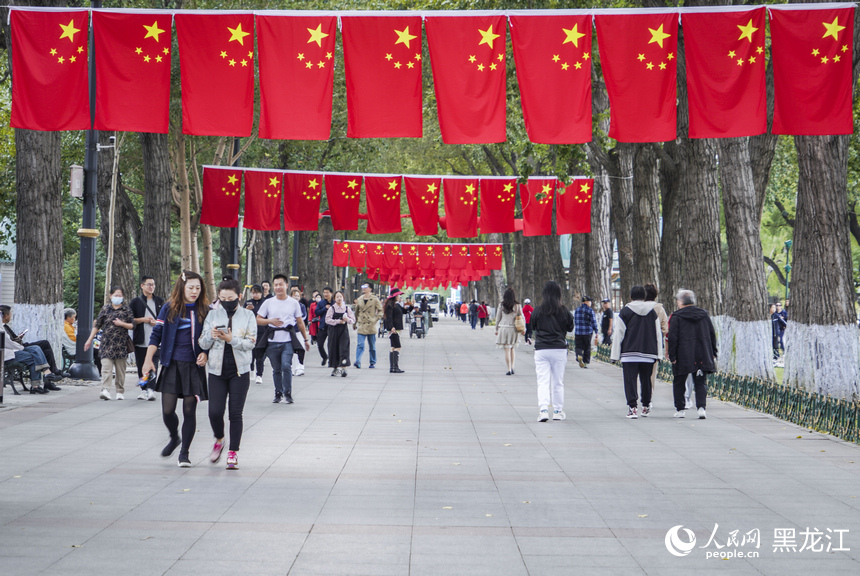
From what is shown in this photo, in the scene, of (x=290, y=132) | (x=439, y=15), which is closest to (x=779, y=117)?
(x=439, y=15)

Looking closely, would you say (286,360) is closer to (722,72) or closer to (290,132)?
(290,132)

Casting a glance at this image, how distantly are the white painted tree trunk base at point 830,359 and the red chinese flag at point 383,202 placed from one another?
15.1m

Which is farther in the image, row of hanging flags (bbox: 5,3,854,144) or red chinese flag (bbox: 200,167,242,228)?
red chinese flag (bbox: 200,167,242,228)

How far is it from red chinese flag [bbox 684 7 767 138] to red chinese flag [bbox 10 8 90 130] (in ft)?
25.9

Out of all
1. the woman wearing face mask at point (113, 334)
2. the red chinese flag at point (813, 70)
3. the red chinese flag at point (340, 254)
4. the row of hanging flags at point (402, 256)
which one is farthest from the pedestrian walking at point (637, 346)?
the red chinese flag at point (340, 254)

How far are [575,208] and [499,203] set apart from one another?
2217 millimetres

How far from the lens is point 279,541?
19.3 ft

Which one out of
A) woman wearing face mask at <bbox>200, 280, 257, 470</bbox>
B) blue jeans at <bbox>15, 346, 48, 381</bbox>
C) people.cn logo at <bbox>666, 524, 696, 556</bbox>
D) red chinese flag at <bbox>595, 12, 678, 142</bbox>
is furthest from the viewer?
blue jeans at <bbox>15, 346, 48, 381</bbox>

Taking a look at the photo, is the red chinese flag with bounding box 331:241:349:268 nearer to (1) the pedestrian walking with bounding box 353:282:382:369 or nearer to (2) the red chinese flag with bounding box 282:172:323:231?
(2) the red chinese flag with bounding box 282:172:323:231

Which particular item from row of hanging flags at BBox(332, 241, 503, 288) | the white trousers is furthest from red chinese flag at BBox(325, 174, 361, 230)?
row of hanging flags at BBox(332, 241, 503, 288)

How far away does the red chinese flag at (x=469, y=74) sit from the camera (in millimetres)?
12031

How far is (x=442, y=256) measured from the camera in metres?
51.8

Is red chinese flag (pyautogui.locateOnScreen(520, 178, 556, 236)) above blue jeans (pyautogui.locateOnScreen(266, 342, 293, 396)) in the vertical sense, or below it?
above

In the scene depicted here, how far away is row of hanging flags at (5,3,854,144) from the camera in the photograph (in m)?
11.9
